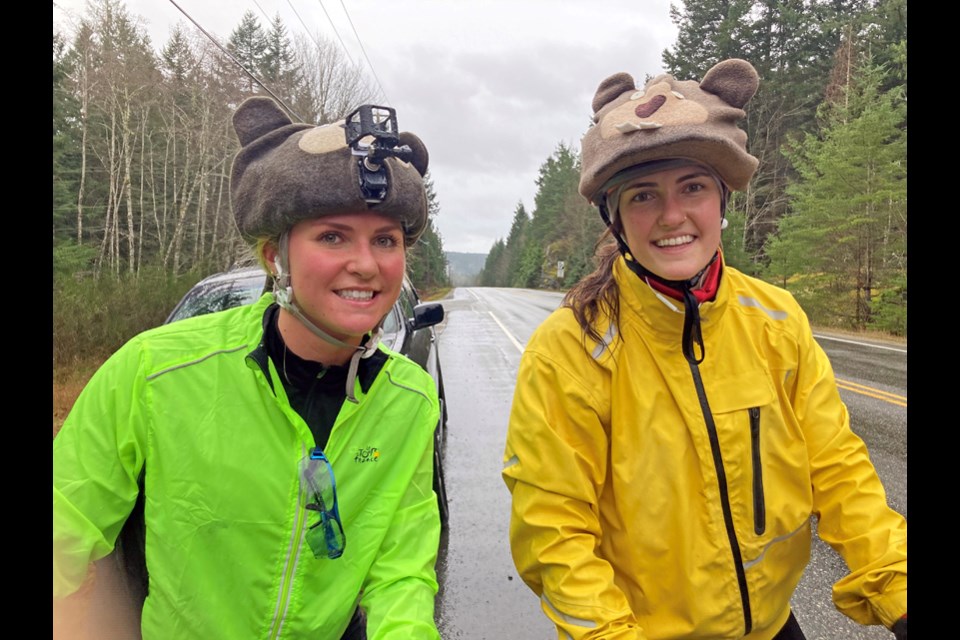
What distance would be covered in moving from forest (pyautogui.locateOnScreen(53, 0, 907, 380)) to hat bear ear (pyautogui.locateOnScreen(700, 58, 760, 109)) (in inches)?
350

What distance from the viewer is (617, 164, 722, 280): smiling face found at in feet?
5.02

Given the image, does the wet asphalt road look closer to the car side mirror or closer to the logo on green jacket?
the car side mirror

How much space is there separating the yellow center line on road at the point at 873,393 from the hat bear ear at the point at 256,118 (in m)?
8.26

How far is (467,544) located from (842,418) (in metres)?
2.80

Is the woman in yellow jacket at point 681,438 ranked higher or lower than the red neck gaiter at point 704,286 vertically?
lower

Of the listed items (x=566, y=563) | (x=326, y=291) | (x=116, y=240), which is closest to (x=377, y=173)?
(x=326, y=291)

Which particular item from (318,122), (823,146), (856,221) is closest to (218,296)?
(318,122)

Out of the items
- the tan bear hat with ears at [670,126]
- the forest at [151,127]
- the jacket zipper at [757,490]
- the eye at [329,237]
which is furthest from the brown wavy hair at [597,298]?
the forest at [151,127]

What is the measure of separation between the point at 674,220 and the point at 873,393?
7.99 m

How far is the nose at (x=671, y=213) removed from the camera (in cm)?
153

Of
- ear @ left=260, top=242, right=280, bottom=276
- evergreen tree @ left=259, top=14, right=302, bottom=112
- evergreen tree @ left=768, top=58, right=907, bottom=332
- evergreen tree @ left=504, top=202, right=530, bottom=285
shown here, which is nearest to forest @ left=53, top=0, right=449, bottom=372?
evergreen tree @ left=259, top=14, right=302, bottom=112

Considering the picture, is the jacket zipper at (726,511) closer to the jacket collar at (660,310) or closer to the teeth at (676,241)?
the jacket collar at (660,310)

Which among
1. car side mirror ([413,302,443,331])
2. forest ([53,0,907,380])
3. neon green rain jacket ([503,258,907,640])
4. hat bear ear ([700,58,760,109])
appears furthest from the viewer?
forest ([53,0,907,380])
